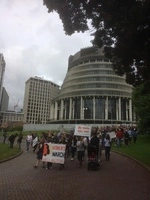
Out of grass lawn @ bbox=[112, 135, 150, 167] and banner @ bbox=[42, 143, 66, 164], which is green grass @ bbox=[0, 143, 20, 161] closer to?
banner @ bbox=[42, 143, 66, 164]

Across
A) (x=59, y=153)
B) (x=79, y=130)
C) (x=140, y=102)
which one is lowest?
(x=59, y=153)

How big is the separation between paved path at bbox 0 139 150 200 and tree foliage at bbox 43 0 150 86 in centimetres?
704

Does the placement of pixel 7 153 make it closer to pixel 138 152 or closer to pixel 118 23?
pixel 138 152

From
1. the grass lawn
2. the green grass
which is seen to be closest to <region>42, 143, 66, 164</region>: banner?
the green grass

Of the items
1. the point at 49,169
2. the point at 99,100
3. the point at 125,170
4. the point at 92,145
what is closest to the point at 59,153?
the point at 49,169

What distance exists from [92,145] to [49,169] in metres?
3.20

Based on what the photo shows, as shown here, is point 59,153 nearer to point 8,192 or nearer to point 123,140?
point 8,192

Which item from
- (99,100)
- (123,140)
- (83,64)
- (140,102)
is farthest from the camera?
(83,64)

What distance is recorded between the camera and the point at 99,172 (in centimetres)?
1438

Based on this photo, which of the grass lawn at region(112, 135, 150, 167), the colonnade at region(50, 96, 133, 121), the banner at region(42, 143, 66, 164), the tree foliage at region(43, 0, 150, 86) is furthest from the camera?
the colonnade at region(50, 96, 133, 121)

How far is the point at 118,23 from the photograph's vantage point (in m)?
13.8

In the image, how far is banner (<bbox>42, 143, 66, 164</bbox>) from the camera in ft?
51.6

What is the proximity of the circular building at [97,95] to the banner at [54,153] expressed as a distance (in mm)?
77569

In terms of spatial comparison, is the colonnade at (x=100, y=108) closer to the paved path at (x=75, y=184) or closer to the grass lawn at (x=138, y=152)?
the grass lawn at (x=138, y=152)
